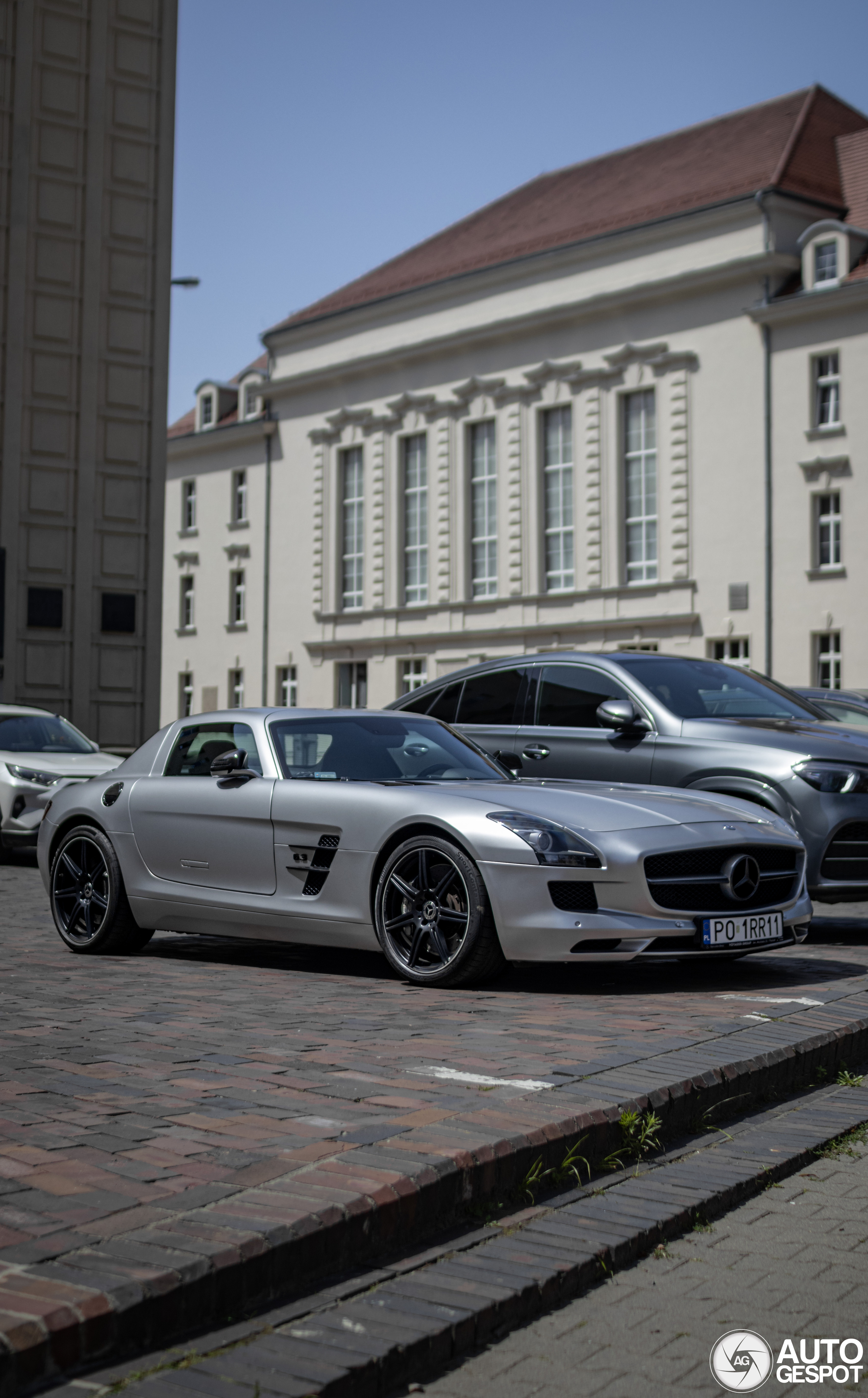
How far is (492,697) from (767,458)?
3252 cm

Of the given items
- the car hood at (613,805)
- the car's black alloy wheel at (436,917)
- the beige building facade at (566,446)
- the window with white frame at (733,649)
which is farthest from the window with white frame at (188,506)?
the car's black alloy wheel at (436,917)

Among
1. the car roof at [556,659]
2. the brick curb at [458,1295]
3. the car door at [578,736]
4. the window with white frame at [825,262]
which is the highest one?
the window with white frame at [825,262]

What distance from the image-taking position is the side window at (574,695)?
1025 centimetres

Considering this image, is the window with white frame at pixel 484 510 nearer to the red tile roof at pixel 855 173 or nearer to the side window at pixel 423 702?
the red tile roof at pixel 855 173

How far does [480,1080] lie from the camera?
4.72 meters

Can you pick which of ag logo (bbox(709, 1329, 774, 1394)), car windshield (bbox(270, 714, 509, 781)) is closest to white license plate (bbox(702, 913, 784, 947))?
car windshield (bbox(270, 714, 509, 781))

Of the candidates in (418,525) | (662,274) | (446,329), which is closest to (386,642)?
(418,525)

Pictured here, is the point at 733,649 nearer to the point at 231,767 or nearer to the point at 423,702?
the point at 423,702

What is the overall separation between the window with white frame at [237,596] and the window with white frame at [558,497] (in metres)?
15.4

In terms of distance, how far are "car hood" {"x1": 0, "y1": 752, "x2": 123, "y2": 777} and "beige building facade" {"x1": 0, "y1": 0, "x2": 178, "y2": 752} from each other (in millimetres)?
12606

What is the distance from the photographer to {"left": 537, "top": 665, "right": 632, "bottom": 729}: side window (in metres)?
10.2

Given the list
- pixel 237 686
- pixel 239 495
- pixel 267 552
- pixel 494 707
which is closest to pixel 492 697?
pixel 494 707

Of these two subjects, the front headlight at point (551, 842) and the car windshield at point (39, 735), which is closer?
the front headlight at point (551, 842)

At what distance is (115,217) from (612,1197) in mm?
29589
